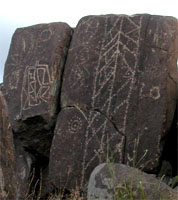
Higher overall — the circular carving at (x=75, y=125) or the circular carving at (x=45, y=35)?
the circular carving at (x=45, y=35)

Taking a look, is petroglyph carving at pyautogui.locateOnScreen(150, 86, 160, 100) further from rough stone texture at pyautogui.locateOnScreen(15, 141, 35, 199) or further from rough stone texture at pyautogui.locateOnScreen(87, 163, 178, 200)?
rough stone texture at pyautogui.locateOnScreen(15, 141, 35, 199)

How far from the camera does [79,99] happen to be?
534 cm

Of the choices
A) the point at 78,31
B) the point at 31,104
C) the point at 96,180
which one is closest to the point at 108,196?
the point at 96,180

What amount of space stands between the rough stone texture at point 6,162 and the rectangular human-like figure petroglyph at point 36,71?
10.7 ft

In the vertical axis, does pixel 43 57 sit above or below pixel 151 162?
above

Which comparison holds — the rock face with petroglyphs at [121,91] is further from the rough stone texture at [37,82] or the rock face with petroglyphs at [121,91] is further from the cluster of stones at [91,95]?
the rough stone texture at [37,82]

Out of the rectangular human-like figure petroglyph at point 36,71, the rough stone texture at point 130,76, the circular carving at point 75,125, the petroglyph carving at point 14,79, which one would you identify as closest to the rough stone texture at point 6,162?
the rough stone texture at point 130,76

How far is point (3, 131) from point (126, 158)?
9.78 ft

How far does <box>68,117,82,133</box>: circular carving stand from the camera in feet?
17.1

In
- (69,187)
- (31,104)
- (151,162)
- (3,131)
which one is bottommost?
(69,187)

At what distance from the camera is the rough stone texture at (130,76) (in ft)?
16.4

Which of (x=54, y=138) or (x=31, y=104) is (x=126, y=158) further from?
(x=31, y=104)

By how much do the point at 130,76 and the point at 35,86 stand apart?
1260 millimetres

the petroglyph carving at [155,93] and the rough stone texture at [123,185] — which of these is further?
the petroglyph carving at [155,93]
